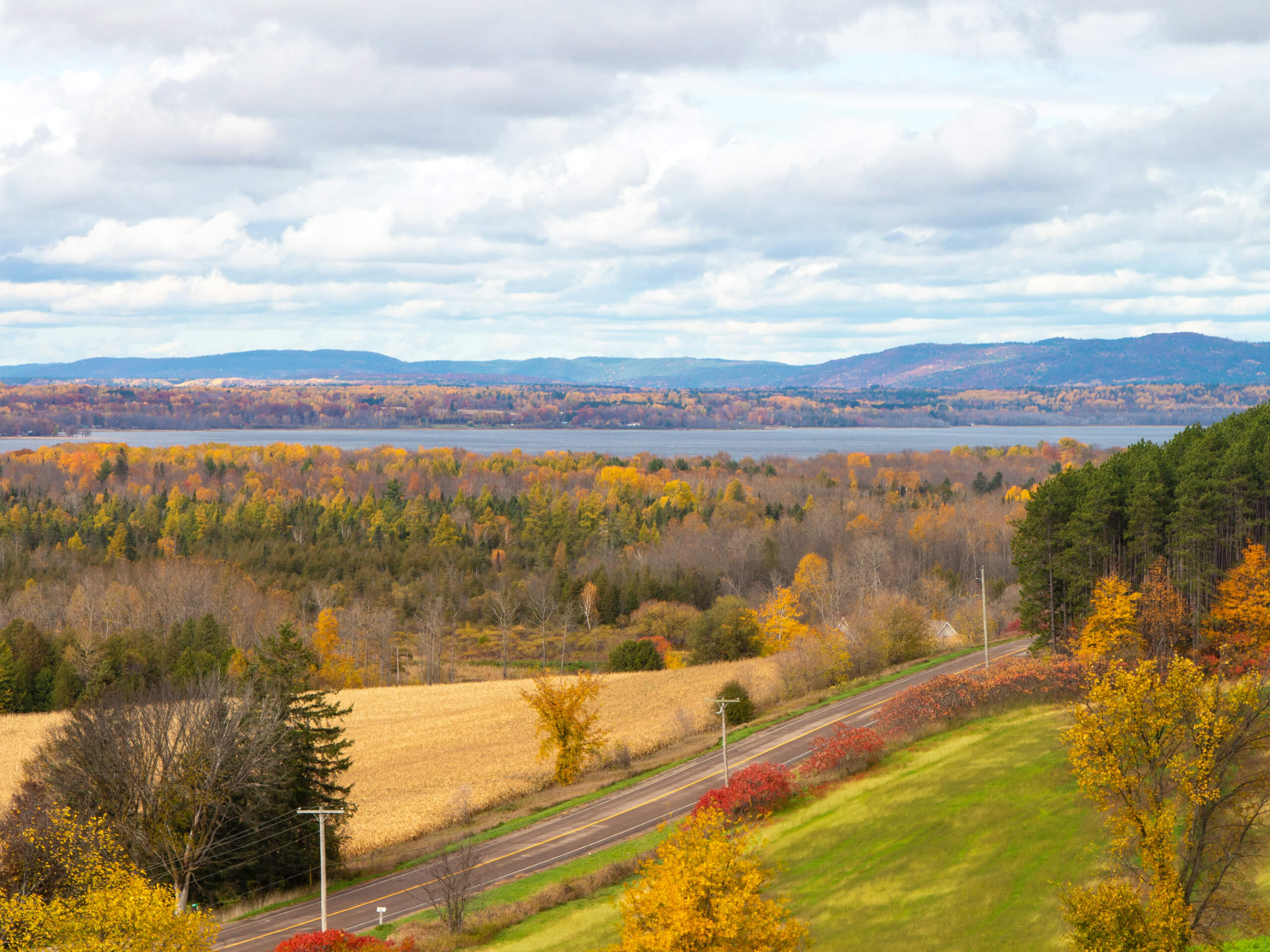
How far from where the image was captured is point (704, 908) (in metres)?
22.2

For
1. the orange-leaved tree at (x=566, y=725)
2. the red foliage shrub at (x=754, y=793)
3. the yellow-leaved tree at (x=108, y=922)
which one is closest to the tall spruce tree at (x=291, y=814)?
the yellow-leaved tree at (x=108, y=922)

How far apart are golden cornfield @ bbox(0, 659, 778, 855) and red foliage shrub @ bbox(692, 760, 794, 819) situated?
45.2 ft

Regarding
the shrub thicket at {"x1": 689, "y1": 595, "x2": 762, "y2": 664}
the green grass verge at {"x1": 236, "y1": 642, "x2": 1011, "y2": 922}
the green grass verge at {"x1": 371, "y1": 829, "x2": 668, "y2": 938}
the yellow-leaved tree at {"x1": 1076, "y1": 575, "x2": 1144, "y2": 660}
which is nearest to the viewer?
the green grass verge at {"x1": 371, "y1": 829, "x2": 668, "y2": 938}

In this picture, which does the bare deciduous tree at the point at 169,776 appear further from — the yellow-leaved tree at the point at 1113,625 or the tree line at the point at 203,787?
the yellow-leaved tree at the point at 1113,625

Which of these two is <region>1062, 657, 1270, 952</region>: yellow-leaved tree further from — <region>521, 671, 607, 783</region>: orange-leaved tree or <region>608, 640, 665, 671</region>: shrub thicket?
<region>608, 640, 665, 671</region>: shrub thicket

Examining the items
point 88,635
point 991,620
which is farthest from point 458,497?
point 991,620

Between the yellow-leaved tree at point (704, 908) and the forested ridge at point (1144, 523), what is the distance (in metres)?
34.4

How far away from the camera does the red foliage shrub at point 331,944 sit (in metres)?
27.5

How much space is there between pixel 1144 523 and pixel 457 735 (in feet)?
130

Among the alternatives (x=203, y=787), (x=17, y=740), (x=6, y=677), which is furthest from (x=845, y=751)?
(x=6, y=677)

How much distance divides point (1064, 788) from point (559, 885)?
1679 centimetres

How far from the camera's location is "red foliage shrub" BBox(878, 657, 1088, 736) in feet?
159

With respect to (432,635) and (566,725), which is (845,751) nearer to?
(566,725)

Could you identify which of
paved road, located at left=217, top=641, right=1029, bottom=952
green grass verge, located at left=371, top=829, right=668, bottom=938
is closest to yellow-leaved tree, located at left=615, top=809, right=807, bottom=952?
green grass verge, located at left=371, top=829, right=668, bottom=938
